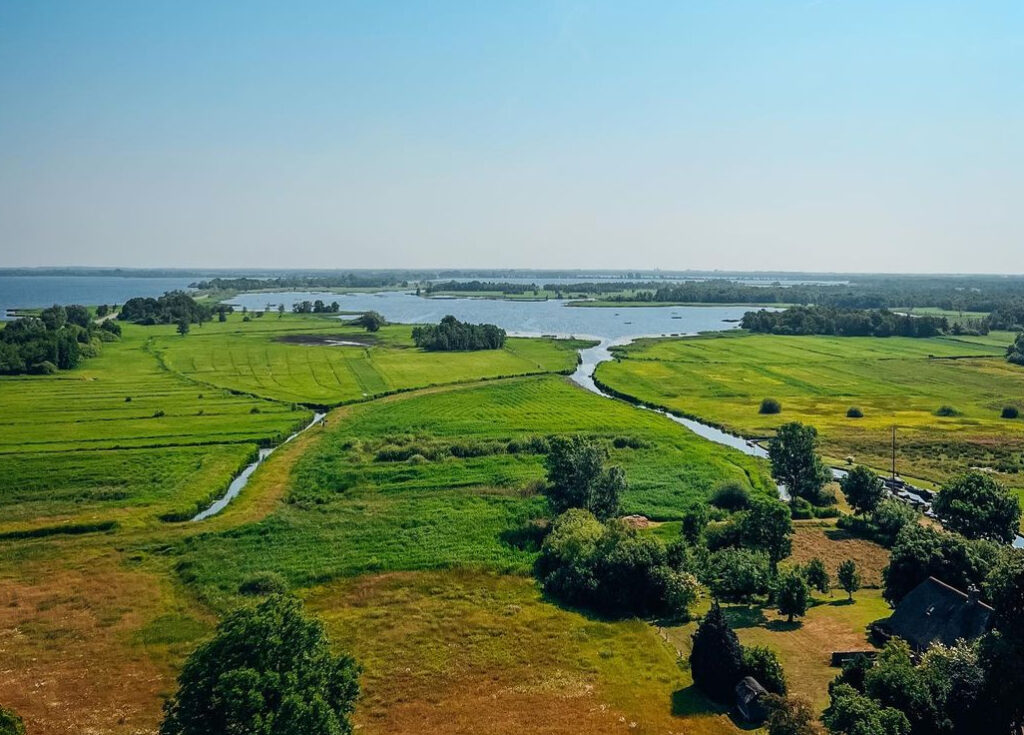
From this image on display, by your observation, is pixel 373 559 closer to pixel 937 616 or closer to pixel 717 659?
pixel 717 659

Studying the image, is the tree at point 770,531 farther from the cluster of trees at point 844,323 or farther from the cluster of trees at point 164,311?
the cluster of trees at point 164,311

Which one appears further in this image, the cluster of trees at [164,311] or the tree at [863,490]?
the cluster of trees at [164,311]

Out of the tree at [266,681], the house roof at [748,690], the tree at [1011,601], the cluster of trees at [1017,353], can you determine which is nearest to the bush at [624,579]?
the house roof at [748,690]

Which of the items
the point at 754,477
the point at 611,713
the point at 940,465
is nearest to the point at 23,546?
the point at 611,713

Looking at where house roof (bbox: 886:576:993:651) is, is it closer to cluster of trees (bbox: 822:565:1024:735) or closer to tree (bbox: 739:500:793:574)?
cluster of trees (bbox: 822:565:1024:735)

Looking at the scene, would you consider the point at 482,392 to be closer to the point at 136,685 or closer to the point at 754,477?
the point at 754,477

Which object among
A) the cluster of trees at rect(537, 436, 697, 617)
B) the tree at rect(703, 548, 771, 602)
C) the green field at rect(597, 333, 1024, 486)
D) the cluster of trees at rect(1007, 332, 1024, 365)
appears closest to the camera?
the cluster of trees at rect(537, 436, 697, 617)

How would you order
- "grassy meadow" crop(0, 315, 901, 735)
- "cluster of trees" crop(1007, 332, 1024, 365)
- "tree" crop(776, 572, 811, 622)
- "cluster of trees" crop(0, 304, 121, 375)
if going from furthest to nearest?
"cluster of trees" crop(1007, 332, 1024, 365), "cluster of trees" crop(0, 304, 121, 375), "tree" crop(776, 572, 811, 622), "grassy meadow" crop(0, 315, 901, 735)

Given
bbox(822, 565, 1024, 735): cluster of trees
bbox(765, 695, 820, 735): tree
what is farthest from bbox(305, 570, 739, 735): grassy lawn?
bbox(822, 565, 1024, 735): cluster of trees
